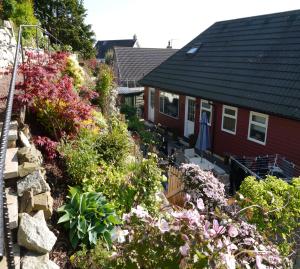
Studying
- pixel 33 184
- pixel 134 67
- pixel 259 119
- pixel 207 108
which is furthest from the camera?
pixel 134 67

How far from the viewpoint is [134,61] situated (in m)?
26.9

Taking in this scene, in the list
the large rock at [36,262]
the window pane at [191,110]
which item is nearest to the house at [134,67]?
the window pane at [191,110]

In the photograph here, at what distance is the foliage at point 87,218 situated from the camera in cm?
388

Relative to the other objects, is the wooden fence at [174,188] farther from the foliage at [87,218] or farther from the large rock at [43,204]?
the large rock at [43,204]

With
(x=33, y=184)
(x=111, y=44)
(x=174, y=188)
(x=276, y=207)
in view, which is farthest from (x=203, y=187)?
(x=111, y=44)

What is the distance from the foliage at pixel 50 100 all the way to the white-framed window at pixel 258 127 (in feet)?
21.5

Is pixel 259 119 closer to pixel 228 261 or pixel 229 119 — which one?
pixel 229 119

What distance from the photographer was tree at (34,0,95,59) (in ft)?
77.6

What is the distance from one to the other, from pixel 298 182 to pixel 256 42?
9378 millimetres

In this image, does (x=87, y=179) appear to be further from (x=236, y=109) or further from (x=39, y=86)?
(x=236, y=109)

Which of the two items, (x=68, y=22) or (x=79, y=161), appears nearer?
(x=79, y=161)

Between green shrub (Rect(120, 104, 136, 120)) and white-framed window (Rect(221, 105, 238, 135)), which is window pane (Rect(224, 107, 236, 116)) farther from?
green shrub (Rect(120, 104, 136, 120))

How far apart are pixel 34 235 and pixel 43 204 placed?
0.55m

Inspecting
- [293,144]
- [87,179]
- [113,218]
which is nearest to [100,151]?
[87,179]
